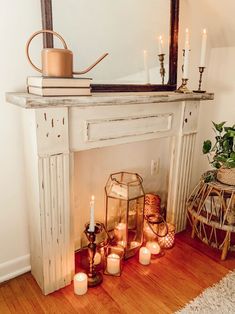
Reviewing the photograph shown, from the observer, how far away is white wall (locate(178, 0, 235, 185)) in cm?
184

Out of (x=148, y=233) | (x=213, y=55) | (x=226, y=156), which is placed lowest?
(x=148, y=233)

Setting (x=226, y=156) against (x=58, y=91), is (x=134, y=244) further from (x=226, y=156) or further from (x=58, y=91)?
(x=58, y=91)

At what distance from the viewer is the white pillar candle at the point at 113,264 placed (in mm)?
1567

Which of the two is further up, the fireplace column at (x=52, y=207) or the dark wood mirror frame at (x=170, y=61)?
the dark wood mirror frame at (x=170, y=61)

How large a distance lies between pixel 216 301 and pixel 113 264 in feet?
1.80

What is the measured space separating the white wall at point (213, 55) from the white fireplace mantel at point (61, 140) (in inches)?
22.5

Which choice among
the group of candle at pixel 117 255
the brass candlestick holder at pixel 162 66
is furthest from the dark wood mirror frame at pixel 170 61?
the group of candle at pixel 117 255

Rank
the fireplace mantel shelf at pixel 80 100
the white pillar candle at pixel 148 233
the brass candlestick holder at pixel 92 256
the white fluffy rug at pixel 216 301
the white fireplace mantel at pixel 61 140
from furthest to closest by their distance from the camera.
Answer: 1. the white pillar candle at pixel 148 233
2. the brass candlestick holder at pixel 92 256
3. the white fluffy rug at pixel 216 301
4. the white fireplace mantel at pixel 61 140
5. the fireplace mantel shelf at pixel 80 100

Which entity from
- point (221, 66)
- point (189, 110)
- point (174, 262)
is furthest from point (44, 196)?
point (221, 66)

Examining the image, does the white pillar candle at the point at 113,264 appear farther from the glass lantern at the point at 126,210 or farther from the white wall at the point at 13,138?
the white wall at the point at 13,138

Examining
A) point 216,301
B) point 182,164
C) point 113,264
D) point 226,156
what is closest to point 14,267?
point 113,264

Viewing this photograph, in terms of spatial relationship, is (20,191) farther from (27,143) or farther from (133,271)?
(133,271)

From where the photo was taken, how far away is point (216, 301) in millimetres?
1406

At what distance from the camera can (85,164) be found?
5.49 ft
